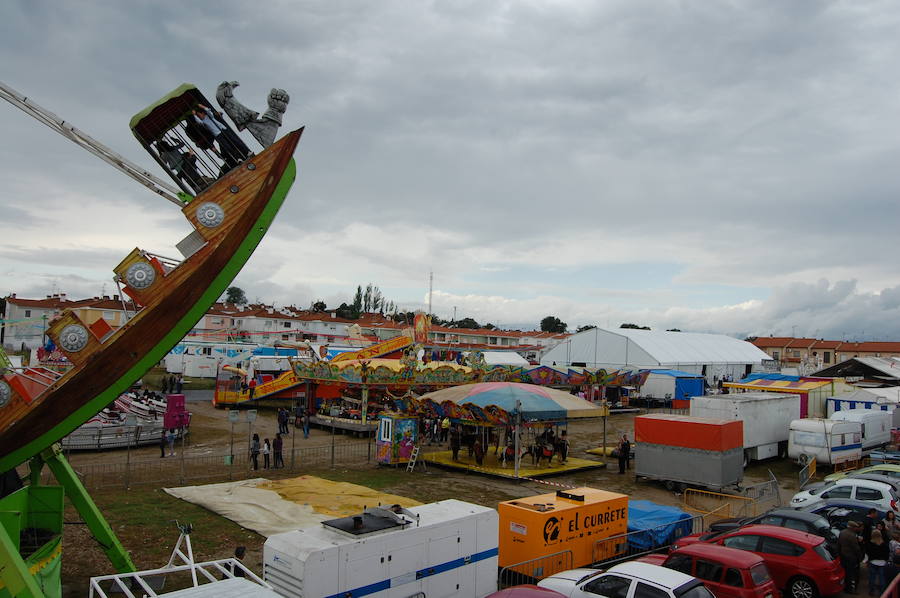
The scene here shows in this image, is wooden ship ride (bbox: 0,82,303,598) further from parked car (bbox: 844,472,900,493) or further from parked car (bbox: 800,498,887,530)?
parked car (bbox: 844,472,900,493)

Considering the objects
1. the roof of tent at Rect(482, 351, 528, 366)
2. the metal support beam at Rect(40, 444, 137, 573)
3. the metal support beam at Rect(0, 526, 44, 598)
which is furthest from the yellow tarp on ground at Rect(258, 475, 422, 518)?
the roof of tent at Rect(482, 351, 528, 366)

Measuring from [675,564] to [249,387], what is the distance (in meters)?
33.8

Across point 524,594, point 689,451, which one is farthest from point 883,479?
point 524,594

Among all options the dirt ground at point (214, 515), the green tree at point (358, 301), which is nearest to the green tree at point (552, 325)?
the green tree at point (358, 301)

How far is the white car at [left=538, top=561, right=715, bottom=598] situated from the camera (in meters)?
8.97

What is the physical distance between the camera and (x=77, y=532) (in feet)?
47.4

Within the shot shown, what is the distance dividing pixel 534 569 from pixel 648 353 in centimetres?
4998

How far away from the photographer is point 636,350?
59.3 m

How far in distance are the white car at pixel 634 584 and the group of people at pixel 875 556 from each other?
469cm

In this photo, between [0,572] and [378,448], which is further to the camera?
[378,448]

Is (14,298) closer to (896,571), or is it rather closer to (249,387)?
(249,387)

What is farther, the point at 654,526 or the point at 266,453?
the point at 266,453

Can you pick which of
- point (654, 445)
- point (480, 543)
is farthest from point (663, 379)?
point (480, 543)

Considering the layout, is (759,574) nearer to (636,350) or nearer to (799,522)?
(799,522)
